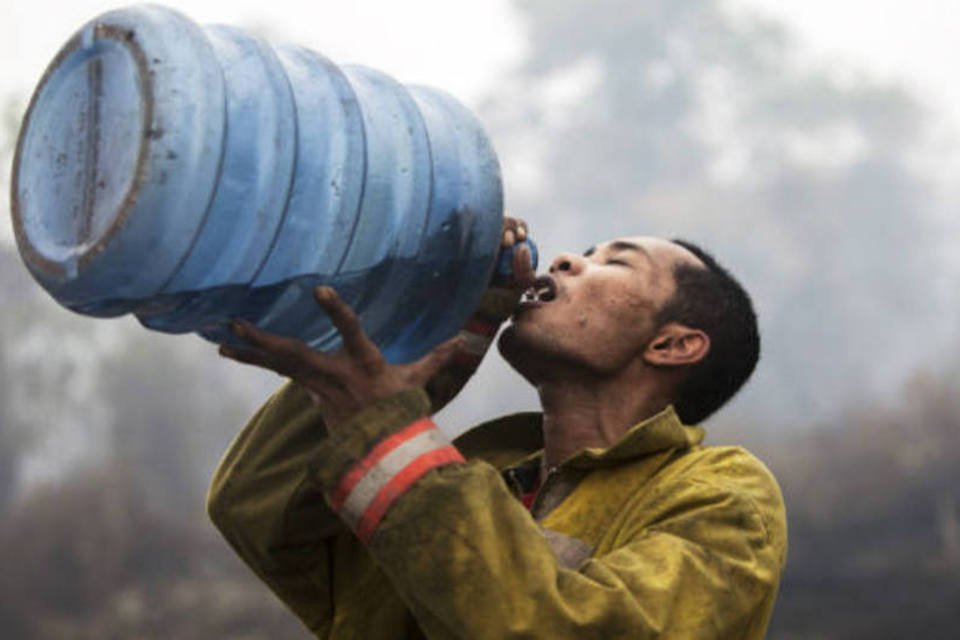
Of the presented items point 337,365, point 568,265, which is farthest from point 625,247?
point 337,365

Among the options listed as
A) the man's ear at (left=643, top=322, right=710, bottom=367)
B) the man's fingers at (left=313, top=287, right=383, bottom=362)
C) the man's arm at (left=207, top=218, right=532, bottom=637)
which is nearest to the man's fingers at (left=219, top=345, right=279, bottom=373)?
the man's fingers at (left=313, top=287, right=383, bottom=362)

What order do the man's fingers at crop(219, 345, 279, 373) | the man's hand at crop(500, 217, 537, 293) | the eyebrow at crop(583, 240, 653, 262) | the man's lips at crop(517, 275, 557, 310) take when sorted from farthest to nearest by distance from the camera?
the eyebrow at crop(583, 240, 653, 262)
the man's lips at crop(517, 275, 557, 310)
the man's hand at crop(500, 217, 537, 293)
the man's fingers at crop(219, 345, 279, 373)

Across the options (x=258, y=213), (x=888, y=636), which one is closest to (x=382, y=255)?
(x=258, y=213)

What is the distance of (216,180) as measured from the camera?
1854 millimetres

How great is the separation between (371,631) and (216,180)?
2.80ft

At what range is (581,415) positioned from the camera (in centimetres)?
251

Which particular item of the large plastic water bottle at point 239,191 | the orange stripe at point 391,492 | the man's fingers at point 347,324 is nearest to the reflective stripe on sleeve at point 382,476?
the orange stripe at point 391,492

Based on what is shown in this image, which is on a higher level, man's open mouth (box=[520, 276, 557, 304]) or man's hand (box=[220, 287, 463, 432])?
man's hand (box=[220, 287, 463, 432])

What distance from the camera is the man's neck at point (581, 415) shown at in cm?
250

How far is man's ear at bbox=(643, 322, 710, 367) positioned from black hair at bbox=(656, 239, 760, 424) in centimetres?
1

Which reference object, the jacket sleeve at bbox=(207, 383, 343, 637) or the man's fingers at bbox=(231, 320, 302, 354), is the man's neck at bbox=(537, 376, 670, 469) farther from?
the man's fingers at bbox=(231, 320, 302, 354)

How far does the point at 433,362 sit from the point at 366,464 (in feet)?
0.67

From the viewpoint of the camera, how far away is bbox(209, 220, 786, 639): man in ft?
5.87

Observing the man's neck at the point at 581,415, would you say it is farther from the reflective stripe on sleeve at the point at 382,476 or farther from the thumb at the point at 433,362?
the reflective stripe on sleeve at the point at 382,476
